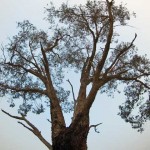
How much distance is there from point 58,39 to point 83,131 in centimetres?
463

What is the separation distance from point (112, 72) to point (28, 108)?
341cm

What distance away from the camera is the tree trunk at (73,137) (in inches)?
307

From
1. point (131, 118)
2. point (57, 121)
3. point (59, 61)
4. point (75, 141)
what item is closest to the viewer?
point (75, 141)

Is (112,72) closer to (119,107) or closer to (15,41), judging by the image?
(119,107)

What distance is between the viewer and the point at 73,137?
7918mm

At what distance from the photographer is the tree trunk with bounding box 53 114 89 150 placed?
25.6 feet

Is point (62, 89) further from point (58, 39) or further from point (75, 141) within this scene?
point (75, 141)

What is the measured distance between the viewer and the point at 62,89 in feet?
43.8

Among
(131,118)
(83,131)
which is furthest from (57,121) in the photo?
(131,118)

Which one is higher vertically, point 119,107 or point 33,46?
point 33,46

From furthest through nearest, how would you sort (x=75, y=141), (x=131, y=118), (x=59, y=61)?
(x=59, y=61) → (x=131, y=118) → (x=75, y=141)

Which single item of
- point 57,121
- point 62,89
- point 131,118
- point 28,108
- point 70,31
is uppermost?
point 70,31

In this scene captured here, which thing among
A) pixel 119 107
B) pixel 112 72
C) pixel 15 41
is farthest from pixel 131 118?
pixel 15 41

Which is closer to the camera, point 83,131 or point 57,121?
point 83,131
